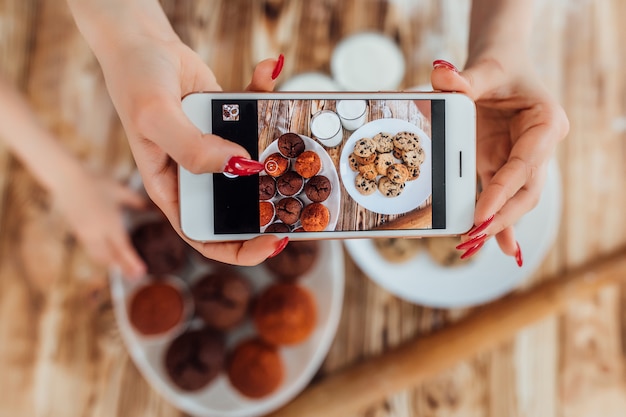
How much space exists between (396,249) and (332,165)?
304 millimetres

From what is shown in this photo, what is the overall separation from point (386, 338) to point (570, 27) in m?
0.63

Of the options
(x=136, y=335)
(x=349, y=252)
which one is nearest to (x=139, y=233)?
(x=136, y=335)

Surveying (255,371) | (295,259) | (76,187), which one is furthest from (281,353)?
(76,187)

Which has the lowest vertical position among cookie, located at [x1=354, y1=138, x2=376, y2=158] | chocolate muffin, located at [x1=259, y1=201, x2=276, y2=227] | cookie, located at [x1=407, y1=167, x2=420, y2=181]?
chocolate muffin, located at [x1=259, y1=201, x2=276, y2=227]

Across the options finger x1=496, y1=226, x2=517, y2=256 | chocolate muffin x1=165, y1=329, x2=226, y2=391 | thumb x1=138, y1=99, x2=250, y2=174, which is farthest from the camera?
chocolate muffin x1=165, y1=329, x2=226, y2=391

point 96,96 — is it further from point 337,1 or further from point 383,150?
point 383,150

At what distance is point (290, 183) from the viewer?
0.55 meters

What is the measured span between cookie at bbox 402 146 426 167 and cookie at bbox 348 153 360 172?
52mm

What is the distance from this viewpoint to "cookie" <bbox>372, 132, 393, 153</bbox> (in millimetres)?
548

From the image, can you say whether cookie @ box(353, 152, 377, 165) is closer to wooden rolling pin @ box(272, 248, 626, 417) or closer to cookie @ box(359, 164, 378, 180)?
cookie @ box(359, 164, 378, 180)

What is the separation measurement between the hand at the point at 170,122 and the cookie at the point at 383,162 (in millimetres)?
128

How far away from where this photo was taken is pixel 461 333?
0.82 metres

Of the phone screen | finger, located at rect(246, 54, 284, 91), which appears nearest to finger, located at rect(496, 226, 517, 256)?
the phone screen

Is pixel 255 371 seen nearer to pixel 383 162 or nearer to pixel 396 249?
pixel 396 249
